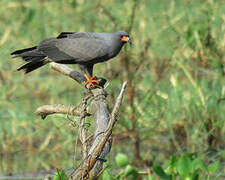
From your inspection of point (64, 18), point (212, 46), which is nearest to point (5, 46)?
point (64, 18)

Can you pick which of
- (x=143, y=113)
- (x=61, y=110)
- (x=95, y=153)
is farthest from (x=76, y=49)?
(x=143, y=113)

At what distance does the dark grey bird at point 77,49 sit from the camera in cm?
314

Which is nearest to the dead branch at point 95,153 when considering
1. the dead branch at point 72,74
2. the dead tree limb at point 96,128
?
the dead tree limb at point 96,128

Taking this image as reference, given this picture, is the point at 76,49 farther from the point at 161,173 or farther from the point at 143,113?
the point at 143,113

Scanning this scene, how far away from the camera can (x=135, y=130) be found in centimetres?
487

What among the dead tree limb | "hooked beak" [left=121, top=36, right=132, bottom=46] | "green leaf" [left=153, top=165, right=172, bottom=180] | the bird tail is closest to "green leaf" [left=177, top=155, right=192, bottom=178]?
"green leaf" [left=153, top=165, right=172, bottom=180]

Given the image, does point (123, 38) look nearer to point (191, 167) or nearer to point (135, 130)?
point (191, 167)

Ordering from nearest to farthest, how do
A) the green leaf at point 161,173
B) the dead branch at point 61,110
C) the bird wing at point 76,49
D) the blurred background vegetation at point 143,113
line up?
the dead branch at point 61,110, the green leaf at point 161,173, the bird wing at point 76,49, the blurred background vegetation at point 143,113

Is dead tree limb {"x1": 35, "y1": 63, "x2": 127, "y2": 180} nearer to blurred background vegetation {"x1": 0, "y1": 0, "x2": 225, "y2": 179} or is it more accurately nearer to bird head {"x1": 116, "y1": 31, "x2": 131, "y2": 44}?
bird head {"x1": 116, "y1": 31, "x2": 131, "y2": 44}

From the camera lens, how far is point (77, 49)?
3299 millimetres

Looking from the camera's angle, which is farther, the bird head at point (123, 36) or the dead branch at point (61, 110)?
the bird head at point (123, 36)

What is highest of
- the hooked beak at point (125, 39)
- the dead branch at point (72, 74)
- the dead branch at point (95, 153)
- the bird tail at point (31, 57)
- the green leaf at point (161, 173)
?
the hooked beak at point (125, 39)

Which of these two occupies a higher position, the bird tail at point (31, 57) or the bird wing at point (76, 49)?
the bird wing at point (76, 49)

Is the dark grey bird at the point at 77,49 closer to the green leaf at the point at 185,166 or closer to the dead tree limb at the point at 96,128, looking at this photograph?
the dead tree limb at the point at 96,128
